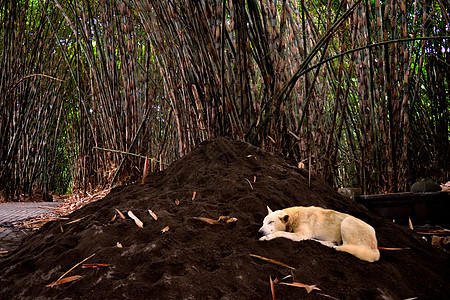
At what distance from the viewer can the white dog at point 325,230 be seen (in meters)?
0.90

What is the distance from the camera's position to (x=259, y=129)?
1.42 metres

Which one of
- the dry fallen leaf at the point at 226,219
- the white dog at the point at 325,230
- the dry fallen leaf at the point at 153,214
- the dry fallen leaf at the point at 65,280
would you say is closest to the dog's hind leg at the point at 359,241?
the white dog at the point at 325,230

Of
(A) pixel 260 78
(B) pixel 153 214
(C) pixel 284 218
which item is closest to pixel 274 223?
(C) pixel 284 218

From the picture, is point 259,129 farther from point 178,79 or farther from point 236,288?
point 236,288

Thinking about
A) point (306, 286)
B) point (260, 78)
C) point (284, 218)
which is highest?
point (260, 78)

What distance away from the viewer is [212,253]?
0.86 metres

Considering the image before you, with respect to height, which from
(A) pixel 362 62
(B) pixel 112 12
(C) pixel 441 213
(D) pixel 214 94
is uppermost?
(B) pixel 112 12

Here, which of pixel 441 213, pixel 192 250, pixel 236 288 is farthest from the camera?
pixel 441 213

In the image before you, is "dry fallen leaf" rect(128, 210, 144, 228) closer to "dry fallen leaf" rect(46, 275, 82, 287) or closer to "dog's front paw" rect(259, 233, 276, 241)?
"dry fallen leaf" rect(46, 275, 82, 287)

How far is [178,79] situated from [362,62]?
3.16 feet

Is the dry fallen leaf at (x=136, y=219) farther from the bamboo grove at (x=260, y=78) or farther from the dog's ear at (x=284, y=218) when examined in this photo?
the bamboo grove at (x=260, y=78)

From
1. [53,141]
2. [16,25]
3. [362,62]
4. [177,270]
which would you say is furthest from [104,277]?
[53,141]

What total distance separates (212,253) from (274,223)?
18 centimetres

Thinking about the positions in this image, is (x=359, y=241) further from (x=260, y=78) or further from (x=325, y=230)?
(x=260, y=78)
